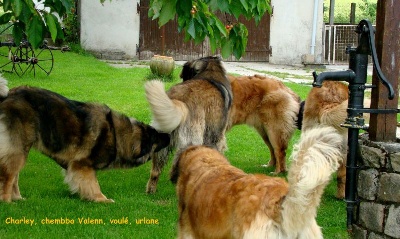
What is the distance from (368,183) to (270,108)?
3524 millimetres

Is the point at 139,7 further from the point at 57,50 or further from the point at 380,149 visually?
the point at 380,149

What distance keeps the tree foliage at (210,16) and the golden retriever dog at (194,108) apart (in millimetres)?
775

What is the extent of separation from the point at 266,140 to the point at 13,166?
3.97 metres

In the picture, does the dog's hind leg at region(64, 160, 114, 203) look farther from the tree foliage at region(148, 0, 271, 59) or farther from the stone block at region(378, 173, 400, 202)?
the stone block at region(378, 173, 400, 202)

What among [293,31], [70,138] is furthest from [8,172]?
[293,31]

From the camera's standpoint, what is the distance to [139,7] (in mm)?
22969

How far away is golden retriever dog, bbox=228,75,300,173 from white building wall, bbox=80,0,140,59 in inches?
590

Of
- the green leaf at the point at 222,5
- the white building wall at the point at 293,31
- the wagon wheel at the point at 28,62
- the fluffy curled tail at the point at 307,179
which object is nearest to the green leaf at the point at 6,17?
the green leaf at the point at 222,5

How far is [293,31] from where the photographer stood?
2386 centimetres

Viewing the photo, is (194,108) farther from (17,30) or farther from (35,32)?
(35,32)

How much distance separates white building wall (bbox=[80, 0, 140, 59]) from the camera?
890 inches

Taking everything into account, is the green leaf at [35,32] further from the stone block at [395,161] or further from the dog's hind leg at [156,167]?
the stone block at [395,161]

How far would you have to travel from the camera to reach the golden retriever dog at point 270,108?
27.7 ft

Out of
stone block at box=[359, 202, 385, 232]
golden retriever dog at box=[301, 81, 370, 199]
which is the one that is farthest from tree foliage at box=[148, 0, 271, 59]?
stone block at box=[359, 202, 385, 232]
